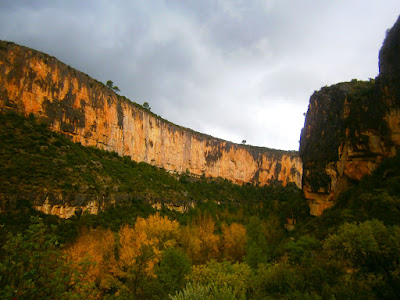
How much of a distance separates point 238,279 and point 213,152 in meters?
73.0

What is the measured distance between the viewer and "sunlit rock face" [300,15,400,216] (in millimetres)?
20969

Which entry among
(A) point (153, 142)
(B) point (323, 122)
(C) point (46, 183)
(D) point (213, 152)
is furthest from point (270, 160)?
(C) point (46, 183)

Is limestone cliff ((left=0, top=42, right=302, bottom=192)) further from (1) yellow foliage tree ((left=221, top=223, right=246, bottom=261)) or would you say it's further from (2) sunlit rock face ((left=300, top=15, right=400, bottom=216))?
(2) sunlit rock face ((left=300, top=15, right=400, bottom=216))

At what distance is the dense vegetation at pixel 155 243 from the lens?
7.22 metres

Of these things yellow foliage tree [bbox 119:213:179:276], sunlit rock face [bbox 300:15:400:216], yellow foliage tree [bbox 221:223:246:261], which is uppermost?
sunlit rock face [bbox 300:15:400:216]

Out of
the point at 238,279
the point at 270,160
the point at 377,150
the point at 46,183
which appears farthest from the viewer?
the point at 270,160

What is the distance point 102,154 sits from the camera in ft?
156

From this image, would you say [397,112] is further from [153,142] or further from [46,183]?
[153,142]

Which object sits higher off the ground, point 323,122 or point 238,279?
point 323,122

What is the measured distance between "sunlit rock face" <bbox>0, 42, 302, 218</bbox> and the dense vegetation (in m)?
3.59

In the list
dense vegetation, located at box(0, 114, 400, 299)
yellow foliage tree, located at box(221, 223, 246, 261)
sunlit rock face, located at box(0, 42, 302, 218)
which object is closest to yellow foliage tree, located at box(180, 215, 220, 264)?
dense vegetation, located at box(0, 114, 400, 299)

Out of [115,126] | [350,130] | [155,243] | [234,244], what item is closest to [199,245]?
[234,244]

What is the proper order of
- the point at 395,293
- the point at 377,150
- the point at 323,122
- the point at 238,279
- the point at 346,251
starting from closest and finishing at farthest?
the point at 395,293
the point at 346,251
the point at 238,279
the point at 377,150
the point at 323,122

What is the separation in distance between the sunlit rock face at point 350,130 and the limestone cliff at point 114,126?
38.6 m
